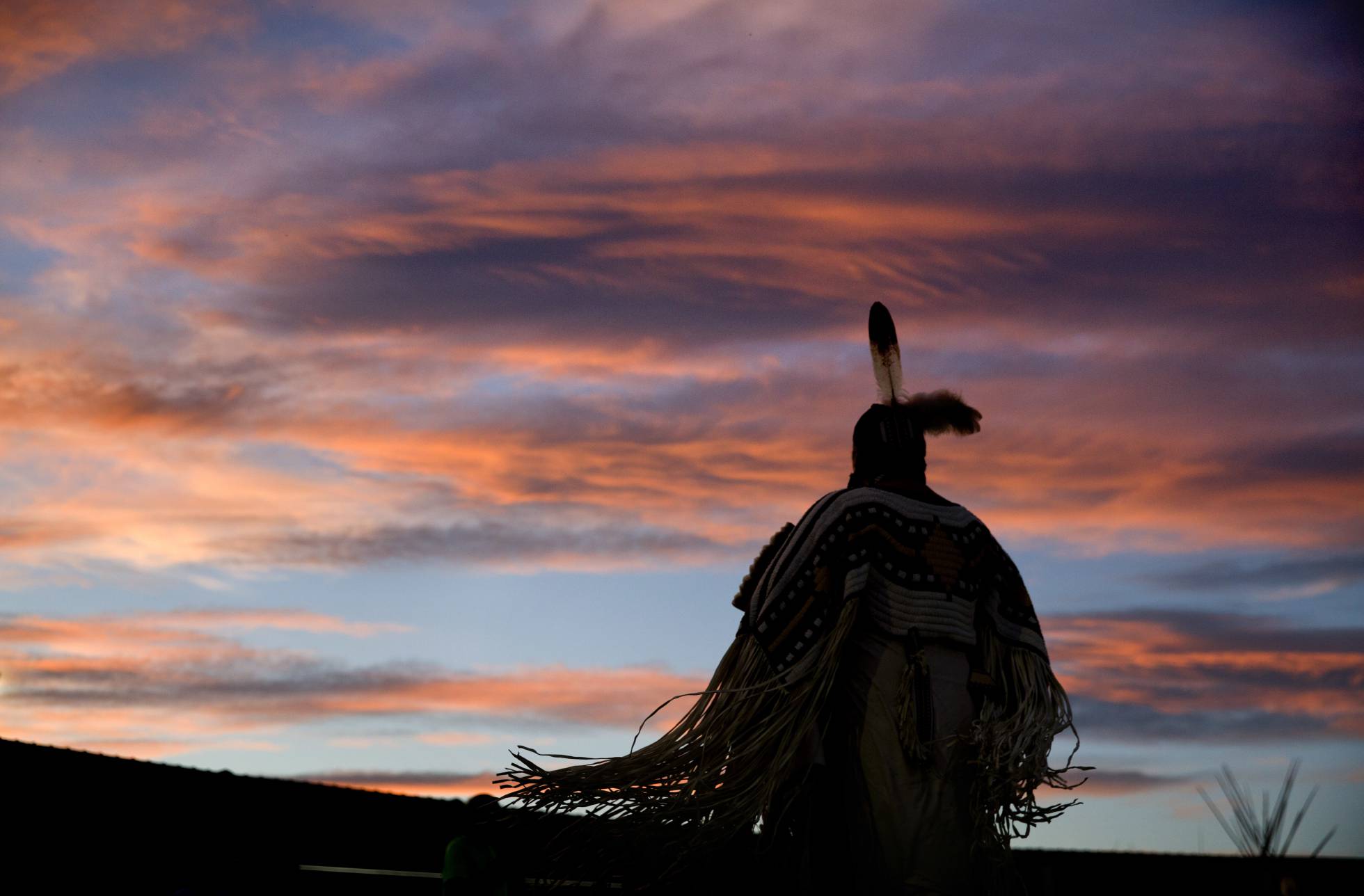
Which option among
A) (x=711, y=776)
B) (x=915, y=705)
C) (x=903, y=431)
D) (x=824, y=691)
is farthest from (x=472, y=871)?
(x=903, y=431)

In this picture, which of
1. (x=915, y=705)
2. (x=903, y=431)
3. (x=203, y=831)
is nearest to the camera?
(x=915, y=705)

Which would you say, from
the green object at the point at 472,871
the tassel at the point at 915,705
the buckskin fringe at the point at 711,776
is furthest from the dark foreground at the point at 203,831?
the tassel at the point at 915,705

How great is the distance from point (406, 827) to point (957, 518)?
16.4 feet

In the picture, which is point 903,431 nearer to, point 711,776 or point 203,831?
point 711,776

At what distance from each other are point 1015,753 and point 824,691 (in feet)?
2.24

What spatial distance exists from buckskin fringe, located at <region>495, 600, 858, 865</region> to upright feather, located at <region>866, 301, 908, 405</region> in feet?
3.22

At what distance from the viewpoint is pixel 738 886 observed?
4.81 m

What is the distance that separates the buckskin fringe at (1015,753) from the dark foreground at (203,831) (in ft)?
7.00

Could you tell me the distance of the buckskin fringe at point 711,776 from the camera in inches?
188

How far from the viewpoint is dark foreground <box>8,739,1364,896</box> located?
703 centimetres

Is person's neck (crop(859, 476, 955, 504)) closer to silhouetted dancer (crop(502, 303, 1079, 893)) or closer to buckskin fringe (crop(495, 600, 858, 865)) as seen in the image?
silhouetted dancer (crop(502, 303, 1079, 893))

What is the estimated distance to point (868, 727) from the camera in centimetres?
481

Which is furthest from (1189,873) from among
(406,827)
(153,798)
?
(153,798)

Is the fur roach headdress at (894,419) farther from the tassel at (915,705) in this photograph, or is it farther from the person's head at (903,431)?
the tassel at (915,705)
